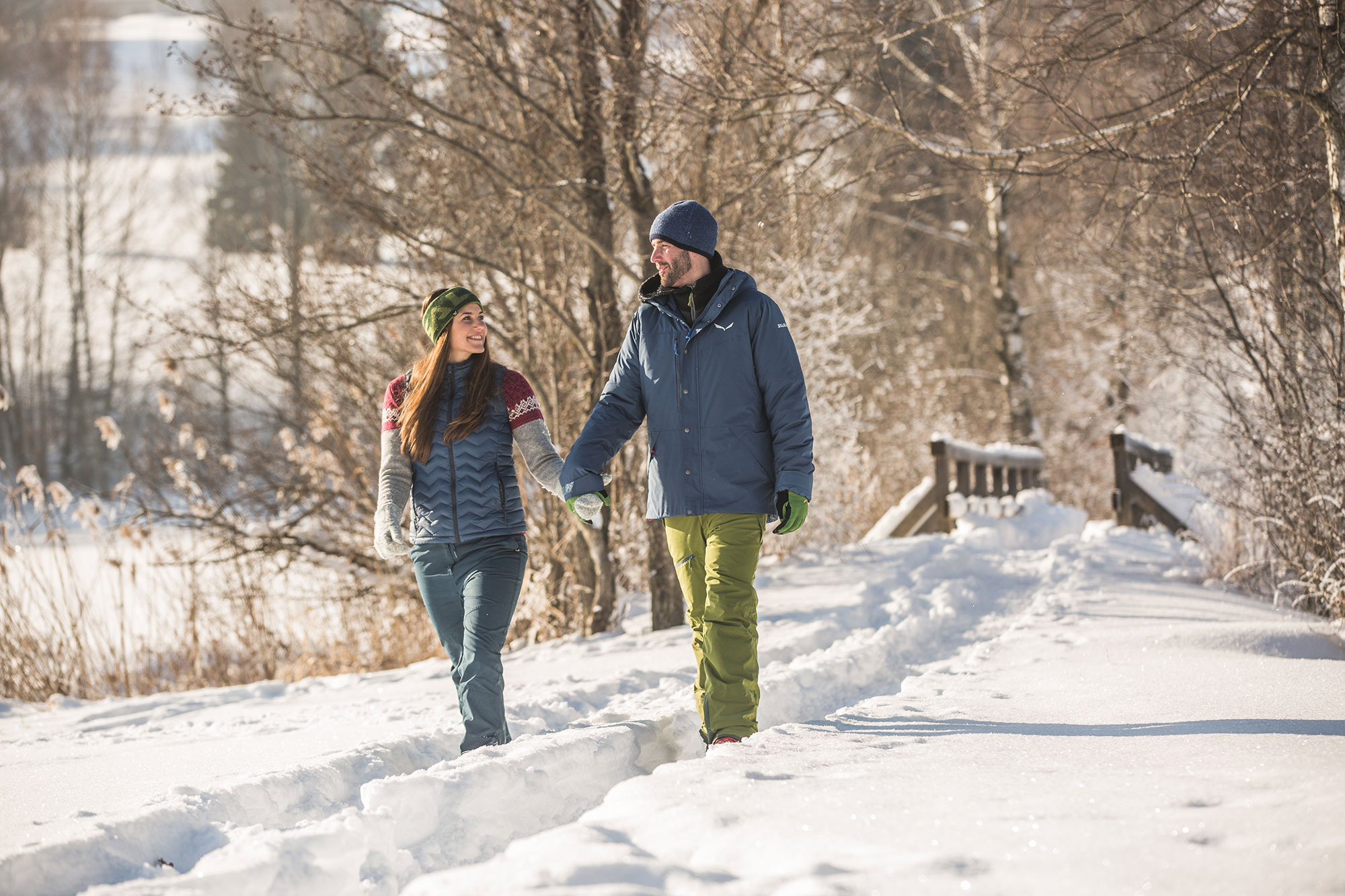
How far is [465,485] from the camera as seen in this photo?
140 inches

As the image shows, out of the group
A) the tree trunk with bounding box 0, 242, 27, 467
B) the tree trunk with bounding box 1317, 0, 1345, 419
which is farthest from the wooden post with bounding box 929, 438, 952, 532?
the tree trunk with bounding box 0, 242, 27, 467

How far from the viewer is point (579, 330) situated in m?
6.75

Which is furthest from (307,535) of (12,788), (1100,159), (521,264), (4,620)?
(1100,159)

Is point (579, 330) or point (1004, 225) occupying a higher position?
point (1004, 225)

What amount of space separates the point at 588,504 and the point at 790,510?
76 centimetres

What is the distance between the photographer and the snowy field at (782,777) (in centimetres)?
192

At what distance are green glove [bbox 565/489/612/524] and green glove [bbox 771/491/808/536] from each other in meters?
0.64

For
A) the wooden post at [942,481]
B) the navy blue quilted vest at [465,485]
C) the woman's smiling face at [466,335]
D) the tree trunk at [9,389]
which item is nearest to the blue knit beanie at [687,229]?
the woman's smiling face at [466,335]

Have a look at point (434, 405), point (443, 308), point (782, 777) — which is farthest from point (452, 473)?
point (782, 777)

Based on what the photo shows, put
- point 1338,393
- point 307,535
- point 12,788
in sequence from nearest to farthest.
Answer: point 12,788 → point 1338,393 → point 307,535

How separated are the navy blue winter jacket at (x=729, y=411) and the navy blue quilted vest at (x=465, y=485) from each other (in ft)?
1.85

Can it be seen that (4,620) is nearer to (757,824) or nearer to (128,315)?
(757,824)

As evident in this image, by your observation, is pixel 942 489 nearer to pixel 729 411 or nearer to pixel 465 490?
pixel 729 411

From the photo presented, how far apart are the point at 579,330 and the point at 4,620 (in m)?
4.10
